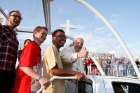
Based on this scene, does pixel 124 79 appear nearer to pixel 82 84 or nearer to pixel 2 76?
pixel 82 84

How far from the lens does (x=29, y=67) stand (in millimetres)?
4934

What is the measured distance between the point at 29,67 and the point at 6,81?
1.26 feet

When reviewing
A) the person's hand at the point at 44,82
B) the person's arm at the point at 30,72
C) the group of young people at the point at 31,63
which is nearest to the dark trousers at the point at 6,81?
the group of young people at the point at 31,63

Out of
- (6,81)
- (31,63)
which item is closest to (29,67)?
(31,63)

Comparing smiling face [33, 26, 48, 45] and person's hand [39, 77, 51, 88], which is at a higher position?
smiling face [33, 26, 48, 45]

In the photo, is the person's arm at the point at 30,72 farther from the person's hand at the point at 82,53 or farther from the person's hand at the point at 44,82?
the person's hand at the point at 82,53

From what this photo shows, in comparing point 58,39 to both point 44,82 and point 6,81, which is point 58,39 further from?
point 6,81

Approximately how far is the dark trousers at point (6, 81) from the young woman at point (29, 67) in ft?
0.32


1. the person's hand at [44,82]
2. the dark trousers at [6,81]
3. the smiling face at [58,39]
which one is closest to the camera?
the person's hand at [44,82]

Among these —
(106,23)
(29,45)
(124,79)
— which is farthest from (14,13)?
(106,23)

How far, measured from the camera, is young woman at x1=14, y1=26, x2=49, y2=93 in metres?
4.90

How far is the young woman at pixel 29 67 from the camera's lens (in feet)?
16.1

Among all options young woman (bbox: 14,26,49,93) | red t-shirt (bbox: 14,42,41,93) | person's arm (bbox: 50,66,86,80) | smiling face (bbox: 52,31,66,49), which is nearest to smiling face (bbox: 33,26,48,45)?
young woman (bbox: 14,26,49,93)

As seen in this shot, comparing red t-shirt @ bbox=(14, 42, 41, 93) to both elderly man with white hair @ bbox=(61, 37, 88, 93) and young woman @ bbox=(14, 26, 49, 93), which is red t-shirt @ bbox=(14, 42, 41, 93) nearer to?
young woman @ bbox=(14, 26, 49, 93)
